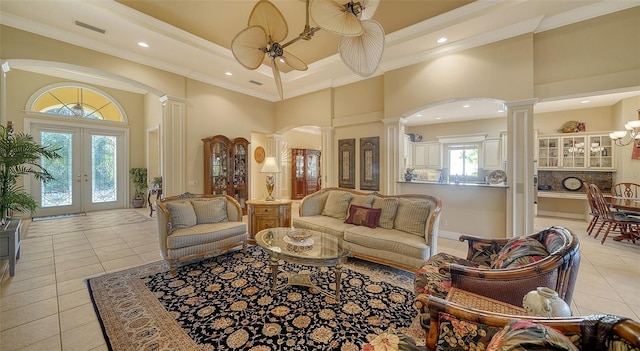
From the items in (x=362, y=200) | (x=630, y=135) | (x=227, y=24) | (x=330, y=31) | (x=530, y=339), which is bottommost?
(x=530, y=339)

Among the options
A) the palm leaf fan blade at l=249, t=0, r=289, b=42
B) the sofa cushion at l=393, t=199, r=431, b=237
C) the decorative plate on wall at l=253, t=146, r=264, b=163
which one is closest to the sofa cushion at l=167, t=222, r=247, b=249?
the sofa cushion at l=393, t=199, r=431, b=237

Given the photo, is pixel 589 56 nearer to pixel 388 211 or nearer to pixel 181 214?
pixel 388 211

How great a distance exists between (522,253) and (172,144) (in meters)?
5.83

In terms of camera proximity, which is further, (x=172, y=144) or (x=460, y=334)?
(x=172, y=144)

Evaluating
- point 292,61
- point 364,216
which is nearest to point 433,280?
point 364,216

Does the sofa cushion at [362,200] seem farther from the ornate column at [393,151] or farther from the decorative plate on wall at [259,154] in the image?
the decorative plate on wall at [259,154]

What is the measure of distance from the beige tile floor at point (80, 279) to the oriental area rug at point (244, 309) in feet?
0.64

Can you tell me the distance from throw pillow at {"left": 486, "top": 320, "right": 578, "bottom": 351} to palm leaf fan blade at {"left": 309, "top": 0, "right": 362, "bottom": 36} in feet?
6.62

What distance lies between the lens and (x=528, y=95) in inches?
138

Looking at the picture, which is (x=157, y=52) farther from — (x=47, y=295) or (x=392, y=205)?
(x=392, y=205)

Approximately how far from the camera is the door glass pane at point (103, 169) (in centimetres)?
707

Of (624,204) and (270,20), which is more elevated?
(270,20)

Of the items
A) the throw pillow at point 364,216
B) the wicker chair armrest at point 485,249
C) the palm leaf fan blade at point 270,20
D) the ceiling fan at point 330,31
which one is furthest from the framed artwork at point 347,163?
the palm leaf fan blade at point 270,20

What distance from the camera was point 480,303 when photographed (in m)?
1.62
